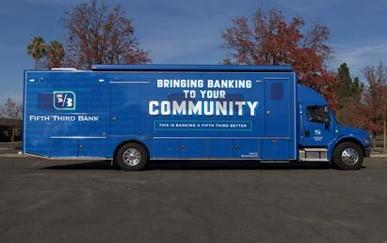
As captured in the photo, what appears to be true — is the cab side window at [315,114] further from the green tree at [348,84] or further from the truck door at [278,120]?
the green tree at [348,84]

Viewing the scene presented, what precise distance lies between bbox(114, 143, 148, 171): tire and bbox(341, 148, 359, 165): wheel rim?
6780mm

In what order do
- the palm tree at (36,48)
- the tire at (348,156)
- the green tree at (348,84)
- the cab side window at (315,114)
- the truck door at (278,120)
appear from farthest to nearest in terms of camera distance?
the green tree at (348,84) < the palm tree at (36,48) < the cab side window at (315,114) < the tire at (348,156) < the truck door at (278,120)

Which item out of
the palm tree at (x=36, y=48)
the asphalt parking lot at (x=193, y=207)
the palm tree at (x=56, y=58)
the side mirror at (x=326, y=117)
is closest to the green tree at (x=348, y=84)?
the palm tree at (x=36, y=48)

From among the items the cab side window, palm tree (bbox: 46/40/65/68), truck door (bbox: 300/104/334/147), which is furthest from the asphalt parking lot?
palm tree (bbox: 46/40/65/68)

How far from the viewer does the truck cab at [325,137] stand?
21.6 m

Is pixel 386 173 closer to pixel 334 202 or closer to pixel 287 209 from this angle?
pixel 334 202

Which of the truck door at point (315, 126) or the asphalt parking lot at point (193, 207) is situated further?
the truck door at point (315, 126)

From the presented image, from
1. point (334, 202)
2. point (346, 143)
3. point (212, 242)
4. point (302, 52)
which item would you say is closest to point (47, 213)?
point (212, 242)

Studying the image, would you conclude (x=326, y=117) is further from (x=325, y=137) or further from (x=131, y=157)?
(x=131, y=157)

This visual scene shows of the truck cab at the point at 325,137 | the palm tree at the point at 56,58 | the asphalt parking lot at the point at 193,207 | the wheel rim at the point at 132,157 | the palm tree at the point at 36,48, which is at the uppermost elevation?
the palm tree at the point at 36,48

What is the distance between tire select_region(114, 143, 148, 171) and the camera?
69.2ft

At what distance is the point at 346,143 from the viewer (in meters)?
21.7

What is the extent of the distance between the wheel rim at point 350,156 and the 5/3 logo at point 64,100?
30.8 ft

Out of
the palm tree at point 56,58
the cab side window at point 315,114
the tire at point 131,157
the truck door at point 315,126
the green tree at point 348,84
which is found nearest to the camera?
the tire at point 131,157
